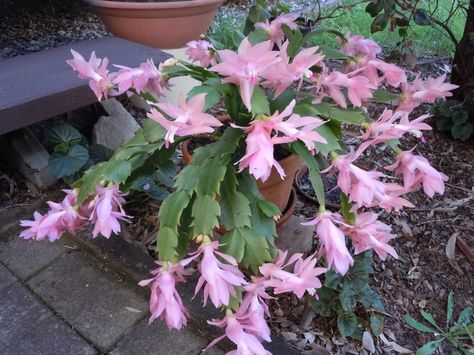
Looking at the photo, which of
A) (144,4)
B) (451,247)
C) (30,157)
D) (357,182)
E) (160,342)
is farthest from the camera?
(144,4)

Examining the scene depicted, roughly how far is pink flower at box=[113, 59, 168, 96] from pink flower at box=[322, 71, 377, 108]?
17.3 inches

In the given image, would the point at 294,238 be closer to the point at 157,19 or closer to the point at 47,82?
the point at 47,82

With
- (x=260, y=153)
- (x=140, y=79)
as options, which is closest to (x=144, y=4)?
(x=140, y=79)

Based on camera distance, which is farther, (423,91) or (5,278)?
(5,278)

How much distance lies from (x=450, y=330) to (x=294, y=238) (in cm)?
55

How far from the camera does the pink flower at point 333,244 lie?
0.86m

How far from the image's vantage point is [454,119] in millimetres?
2062

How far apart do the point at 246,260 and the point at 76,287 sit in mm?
697

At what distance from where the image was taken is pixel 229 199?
1.03m

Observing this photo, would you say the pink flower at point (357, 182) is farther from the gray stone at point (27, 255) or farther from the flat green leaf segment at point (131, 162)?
the gray stone at point (27, 255)

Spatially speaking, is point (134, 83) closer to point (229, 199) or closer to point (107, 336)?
point (229, 199)

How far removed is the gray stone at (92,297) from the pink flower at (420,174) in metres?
0.83

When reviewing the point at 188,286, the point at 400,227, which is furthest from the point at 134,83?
the point at 400,227

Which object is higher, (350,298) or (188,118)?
(188,118)
